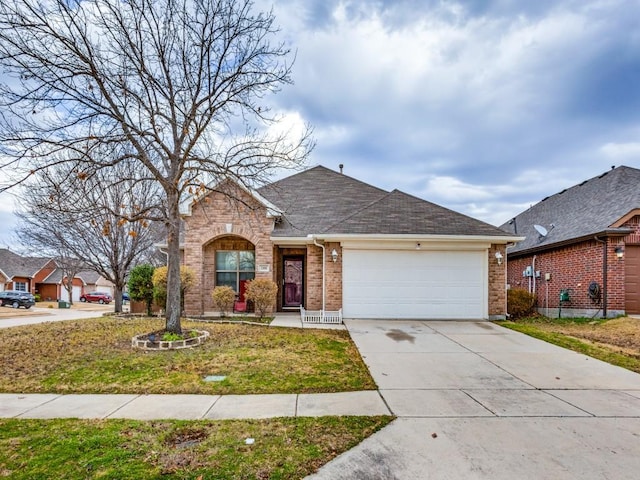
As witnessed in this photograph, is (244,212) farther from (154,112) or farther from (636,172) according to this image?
(636,172)

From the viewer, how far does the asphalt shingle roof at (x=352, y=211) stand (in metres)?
11.8

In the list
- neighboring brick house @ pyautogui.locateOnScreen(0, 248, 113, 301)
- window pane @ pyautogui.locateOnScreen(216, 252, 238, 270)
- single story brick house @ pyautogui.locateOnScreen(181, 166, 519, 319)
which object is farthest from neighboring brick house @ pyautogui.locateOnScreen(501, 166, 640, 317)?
neighboring brick house @ pyautogui.locateOnScreen(0, 248, 113, 301)

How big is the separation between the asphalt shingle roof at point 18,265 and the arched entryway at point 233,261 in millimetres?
33379

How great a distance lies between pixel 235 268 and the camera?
526 inches

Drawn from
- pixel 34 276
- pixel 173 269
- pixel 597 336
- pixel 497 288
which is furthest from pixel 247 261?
pixel 34 276

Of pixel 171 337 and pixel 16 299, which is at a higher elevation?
pixel 171 337

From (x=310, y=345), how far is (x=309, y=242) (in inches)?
201

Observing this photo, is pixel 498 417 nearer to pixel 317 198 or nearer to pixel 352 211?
pixel 352 211

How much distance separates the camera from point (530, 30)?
9.86m

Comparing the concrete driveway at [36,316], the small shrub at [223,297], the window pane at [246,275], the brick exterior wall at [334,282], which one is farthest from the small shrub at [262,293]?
the concrete driveway at [36,316]

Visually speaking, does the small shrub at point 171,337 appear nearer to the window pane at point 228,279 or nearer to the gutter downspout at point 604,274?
the window pane at point 228,279

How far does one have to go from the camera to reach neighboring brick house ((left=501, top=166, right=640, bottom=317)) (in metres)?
11.7

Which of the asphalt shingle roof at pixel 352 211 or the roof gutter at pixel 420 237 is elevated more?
the asphalt shingle roof at pixel 352 211

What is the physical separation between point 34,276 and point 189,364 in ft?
144
